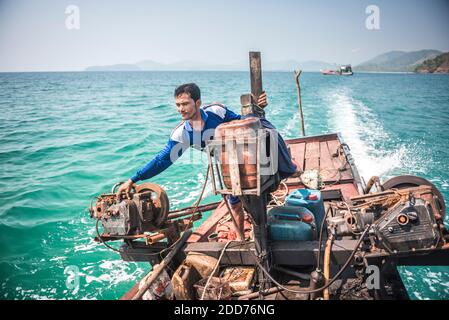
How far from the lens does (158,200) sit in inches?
132

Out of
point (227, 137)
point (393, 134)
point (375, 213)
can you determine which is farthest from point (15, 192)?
point (393, 134)

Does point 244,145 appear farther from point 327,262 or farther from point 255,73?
point 255,73

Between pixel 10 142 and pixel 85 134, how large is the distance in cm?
416

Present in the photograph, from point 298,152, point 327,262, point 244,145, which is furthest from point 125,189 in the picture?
point 298,152

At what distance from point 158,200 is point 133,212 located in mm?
376

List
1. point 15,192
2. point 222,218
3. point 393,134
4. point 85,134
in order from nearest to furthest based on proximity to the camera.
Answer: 1. point 222,218
2. point 15,192
3. point 393,134
4. point 85,134

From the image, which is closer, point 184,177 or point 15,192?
point 15,192

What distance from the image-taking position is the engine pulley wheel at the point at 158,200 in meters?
3.32

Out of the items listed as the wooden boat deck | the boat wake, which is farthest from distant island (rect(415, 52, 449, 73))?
the wooden boat deck

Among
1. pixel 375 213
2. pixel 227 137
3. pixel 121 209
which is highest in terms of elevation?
pixel 227 137

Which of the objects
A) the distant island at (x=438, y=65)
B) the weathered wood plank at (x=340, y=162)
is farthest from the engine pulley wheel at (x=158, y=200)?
the distant island at (x=438, y=65)

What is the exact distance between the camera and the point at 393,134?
48.8 ft
